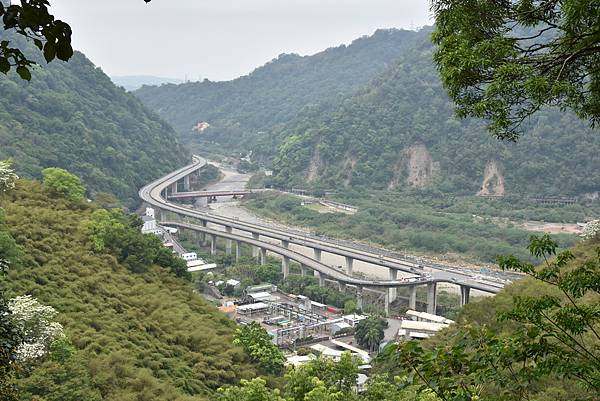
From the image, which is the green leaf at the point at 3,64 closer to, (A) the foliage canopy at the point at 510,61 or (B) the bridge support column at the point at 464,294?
(A) the foliage canopy at the point at 510,61

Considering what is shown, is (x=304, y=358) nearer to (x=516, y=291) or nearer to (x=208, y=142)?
(x=516, y=291)

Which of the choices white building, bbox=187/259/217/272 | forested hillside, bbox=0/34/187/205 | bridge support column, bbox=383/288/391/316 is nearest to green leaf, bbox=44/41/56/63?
bridge support column, bbox=383/288/391/316

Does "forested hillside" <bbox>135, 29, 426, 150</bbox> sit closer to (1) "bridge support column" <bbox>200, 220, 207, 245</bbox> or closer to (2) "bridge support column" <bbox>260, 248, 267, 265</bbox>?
(1) "bridge support column" <bbox>200, 220, 207, 245</bbox>

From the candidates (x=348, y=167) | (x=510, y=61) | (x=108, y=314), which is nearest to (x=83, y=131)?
(x=348, y=167)

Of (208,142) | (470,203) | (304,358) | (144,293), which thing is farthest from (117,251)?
(208,142)

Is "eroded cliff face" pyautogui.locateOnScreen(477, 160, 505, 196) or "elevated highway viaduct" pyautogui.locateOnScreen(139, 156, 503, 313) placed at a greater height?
"eroded cliff face" pyautogui.locateOnScreen(477, 160, 505, 196)

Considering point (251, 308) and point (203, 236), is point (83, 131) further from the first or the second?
point (251, 308)

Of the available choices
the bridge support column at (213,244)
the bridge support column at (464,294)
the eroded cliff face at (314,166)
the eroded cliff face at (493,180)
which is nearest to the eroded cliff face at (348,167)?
the eroded cliff face at (314,166)
